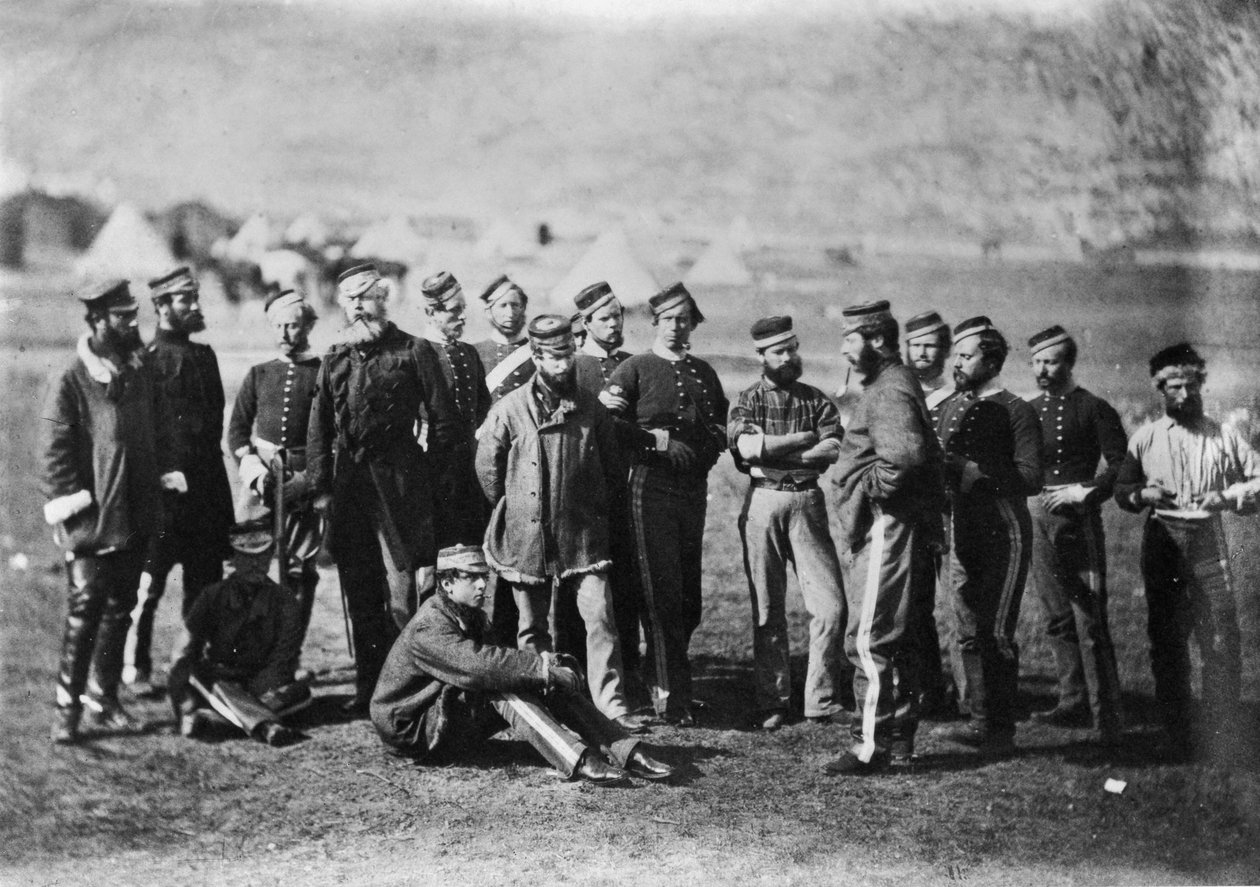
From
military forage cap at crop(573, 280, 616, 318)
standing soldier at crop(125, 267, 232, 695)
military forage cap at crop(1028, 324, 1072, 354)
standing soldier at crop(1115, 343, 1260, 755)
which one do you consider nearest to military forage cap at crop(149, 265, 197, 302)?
standing soldier at crop(125, 267, 232, 695)

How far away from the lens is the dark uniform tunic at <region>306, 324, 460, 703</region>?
20.4ft

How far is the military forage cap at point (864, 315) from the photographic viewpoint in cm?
596

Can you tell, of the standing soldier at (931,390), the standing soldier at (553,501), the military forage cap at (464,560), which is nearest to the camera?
the military forage cap at (464,560)

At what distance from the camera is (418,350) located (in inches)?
249

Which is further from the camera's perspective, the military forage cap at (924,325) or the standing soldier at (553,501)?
the military forage cap at (924,325)

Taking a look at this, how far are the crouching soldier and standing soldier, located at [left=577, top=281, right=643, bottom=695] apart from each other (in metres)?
0.42

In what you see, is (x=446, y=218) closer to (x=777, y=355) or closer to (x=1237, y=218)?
(x=777, y=355)

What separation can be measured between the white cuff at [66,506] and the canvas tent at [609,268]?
2.27m

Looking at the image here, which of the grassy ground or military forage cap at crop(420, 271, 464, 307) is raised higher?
military forage cap at crop(420, 271, 464, 307)

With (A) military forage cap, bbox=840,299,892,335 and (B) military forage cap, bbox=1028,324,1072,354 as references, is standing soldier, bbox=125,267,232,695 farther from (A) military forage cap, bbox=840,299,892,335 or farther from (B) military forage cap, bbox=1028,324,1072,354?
(B) military forage cap, bbox=1028,324,1072,354

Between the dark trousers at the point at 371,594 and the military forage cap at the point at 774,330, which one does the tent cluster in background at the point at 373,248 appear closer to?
the military forage cap at the point at 774,330

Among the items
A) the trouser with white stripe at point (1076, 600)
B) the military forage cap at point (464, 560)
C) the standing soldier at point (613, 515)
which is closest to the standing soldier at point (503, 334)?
the standing soldier at point (613, 515)

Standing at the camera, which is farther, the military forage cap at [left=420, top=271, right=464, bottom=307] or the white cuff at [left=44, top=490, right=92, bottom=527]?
the military forage cap at [left=420, top=271, right=464, bottom=307]

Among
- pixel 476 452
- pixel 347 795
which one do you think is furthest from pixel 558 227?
pixel 347 795
